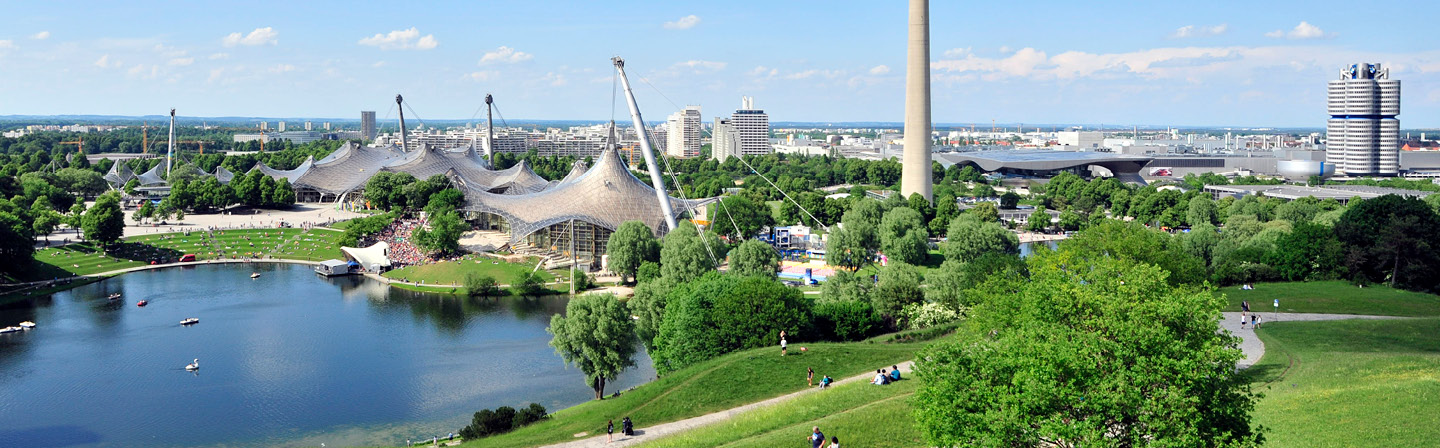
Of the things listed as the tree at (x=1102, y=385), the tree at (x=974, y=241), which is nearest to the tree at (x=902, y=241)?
the tree at (x=974, y=241)

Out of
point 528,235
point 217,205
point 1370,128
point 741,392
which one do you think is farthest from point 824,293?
point 1370,128

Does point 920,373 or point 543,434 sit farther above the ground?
point 920,373

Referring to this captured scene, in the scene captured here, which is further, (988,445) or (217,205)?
(217,205)

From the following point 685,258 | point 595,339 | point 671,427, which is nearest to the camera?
point 671,427

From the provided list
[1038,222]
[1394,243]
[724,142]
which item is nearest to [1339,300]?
[1394,243]

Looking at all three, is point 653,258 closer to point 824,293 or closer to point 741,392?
point 824,293

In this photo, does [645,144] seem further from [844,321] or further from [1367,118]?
[1367,118]
